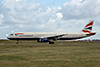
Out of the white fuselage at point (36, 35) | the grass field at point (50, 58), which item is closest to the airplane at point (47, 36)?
the white fuselage at point (36, 35)

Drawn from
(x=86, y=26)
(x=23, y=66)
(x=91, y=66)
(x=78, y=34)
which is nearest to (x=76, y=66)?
(x=91, y=66)

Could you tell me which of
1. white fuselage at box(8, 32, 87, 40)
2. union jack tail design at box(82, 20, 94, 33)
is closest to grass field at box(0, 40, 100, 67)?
white fuselage at box(8, 32, 87, 40)

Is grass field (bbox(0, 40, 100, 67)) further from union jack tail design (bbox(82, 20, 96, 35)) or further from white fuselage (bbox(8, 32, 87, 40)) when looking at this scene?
union jack tail design (bbox(82, 20, 96, 35))

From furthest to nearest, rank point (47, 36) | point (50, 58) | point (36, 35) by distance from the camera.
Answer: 1. point (47, 36)
2. point (36, 35)
3. point (50, 58)

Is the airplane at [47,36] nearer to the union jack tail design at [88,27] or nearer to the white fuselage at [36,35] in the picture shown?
the white fuselage at [36,35]

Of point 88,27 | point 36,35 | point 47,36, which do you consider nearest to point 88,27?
point 88,27

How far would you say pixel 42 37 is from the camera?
215 feet

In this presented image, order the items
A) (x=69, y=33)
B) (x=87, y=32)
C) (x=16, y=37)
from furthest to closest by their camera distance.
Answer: (x=87, y=32) < (x=69, y=33) < (x=16, y=37)

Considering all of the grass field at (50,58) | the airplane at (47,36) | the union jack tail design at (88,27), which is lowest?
the grass field at (50,58)

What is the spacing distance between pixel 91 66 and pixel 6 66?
23.2ft

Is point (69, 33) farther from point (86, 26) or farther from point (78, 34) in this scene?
point (86, 26)

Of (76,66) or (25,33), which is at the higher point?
(25,33)

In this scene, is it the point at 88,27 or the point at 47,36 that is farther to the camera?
the point at 88,27

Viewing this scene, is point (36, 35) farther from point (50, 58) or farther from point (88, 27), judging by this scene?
point (50, 58)
